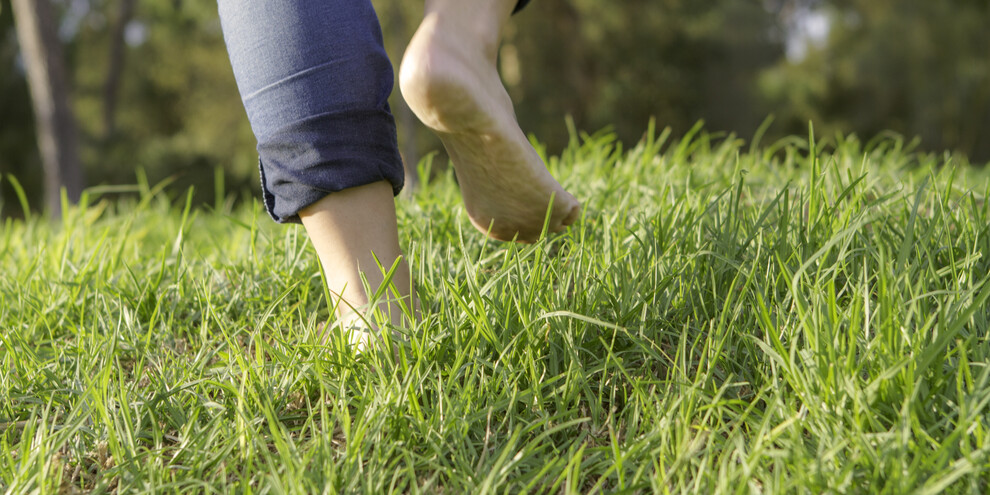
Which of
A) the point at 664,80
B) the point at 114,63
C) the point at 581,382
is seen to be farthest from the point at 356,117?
the point at 114,63

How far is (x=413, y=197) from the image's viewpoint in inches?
84.5

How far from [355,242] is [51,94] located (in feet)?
22.7

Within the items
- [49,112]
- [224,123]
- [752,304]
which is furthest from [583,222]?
[224,123]

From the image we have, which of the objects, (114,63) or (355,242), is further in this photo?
(114,63)

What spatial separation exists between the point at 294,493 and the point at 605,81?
40.4ft

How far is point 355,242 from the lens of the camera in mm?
1161

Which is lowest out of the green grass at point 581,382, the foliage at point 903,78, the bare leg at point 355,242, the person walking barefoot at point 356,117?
the foliage at point 903,78

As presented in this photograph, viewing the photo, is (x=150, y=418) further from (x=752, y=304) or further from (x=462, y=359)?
(x=752, y=304)

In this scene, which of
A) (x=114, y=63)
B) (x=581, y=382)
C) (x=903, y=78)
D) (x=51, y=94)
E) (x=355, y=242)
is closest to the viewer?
(x=581, y=382)

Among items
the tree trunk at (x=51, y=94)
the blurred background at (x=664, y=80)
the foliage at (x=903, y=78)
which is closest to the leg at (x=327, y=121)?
the tree trunk at (x=51, y=94)

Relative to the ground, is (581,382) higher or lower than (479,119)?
lower

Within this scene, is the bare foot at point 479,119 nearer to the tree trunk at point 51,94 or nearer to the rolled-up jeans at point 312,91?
the rolled-up jeans at point 312,91

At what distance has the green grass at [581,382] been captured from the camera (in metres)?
0.85

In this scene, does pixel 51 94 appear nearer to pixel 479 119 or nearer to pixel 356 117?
pixel 356 117
